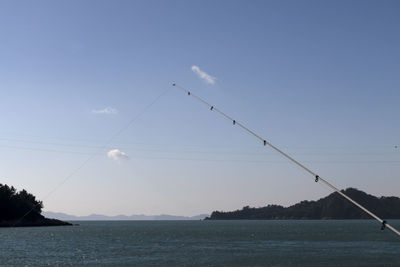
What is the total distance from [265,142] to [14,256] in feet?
Answer: 174

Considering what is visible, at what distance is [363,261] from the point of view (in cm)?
5491

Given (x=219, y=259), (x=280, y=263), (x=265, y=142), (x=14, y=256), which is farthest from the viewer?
(x=14, y=256)

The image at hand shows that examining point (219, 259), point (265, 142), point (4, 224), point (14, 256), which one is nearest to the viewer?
point (265, 142)

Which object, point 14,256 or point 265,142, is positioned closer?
point 265,142

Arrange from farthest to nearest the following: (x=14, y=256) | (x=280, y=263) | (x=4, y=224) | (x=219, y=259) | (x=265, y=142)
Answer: (x=4, y=224)
(x=14, y=256)
(x=219, y=259)
(x=280, y=263)
(x=265, y=142)

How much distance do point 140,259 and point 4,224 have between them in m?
135

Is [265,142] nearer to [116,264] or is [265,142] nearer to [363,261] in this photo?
[116,264]

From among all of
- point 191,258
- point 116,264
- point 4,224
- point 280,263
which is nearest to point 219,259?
point 191,258

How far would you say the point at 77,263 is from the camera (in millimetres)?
53469

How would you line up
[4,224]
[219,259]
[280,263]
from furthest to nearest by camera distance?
A: [4,224], [219,259], [280,263]

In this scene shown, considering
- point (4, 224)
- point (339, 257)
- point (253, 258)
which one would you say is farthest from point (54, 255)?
point (4, 224)

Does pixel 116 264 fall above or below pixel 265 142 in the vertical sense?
below

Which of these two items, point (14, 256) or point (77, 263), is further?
point (14, 256)

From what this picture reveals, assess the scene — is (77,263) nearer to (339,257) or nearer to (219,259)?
(219,259)
